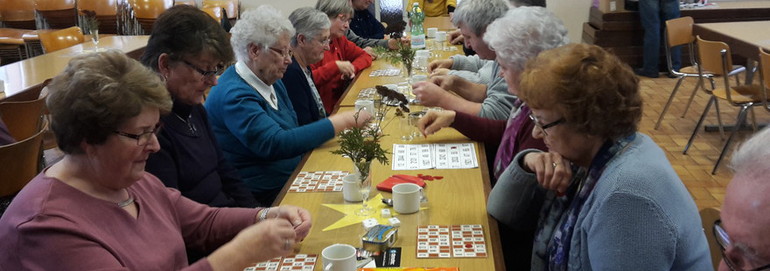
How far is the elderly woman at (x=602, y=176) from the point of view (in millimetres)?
1526

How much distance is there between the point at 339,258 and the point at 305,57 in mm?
2151

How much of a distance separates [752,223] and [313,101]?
283 centimetres

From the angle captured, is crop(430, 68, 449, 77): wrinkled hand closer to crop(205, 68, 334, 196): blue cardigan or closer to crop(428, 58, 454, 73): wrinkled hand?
crop(428, 58, 454, 73): wrinkled hand

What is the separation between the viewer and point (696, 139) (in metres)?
5.57

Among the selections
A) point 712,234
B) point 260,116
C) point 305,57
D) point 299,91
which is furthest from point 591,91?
point 305,57

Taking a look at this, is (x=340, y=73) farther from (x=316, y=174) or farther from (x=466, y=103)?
(x=316, y=174)

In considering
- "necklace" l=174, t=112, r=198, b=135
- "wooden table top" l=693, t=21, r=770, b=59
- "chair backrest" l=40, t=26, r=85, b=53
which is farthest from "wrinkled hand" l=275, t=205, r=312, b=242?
"chair backrest" l=40, t=26, r=85, b=53

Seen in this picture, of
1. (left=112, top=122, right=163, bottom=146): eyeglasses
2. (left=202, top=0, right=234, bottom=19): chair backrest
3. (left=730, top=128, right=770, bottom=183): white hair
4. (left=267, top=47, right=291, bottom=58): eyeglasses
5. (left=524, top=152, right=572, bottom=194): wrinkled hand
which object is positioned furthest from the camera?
(left=202, top=0, right=234, bottom=19): chair backrest

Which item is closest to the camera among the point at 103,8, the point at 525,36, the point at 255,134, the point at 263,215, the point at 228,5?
the point at 263,215

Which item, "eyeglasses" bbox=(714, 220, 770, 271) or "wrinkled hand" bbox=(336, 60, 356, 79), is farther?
"wrinkled hand" bbox=(336, 60, 356, 79)

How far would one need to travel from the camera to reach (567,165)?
1.88 metres

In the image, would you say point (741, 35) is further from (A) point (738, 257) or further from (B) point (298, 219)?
(A) point (738, 257)

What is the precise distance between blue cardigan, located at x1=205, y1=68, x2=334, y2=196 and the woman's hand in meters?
0.92

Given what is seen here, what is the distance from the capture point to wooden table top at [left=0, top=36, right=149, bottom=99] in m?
4.41
